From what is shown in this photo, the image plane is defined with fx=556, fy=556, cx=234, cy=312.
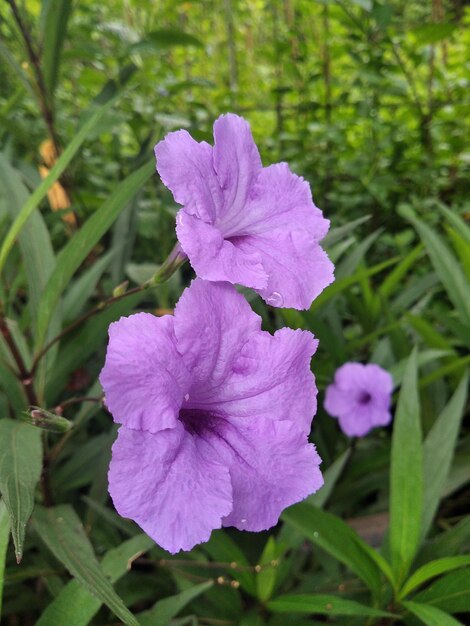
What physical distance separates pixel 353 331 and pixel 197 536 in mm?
1202

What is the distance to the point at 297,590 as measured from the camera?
946 millimetres

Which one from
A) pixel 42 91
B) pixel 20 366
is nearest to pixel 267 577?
pixel 20 366

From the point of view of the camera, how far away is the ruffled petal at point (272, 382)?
534mm

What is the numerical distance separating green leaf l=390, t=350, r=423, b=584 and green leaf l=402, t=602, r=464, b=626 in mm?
63

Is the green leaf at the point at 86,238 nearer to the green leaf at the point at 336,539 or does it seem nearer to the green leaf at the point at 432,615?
the green leaf at the point at 336,539

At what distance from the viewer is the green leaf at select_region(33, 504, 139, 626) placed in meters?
0.55

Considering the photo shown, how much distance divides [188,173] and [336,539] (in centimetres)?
58

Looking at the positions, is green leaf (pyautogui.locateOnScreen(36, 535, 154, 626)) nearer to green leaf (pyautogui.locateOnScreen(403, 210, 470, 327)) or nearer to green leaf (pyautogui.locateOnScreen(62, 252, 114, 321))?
green leaf (pyautogui.locateOnScreen(62, 252, 114, 321))

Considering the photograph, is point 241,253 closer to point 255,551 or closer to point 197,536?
point 197,536

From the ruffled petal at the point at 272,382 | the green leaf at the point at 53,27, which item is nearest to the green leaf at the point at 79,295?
the green leaf at the point at 53,27

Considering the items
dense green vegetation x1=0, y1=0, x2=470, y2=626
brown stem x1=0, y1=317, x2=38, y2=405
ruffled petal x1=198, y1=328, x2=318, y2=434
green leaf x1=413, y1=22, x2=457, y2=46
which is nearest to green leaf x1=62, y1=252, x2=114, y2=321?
dense green vegetation x1=0, y1=0, x2=470, y2=626

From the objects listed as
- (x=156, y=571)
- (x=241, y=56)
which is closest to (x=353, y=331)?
(x=156, y=571)

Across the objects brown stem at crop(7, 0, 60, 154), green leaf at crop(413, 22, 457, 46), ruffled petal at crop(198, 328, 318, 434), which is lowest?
ruffled petal at crop(198, 328, 318, 434)

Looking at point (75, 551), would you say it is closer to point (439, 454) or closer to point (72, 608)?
point (72, 608)
